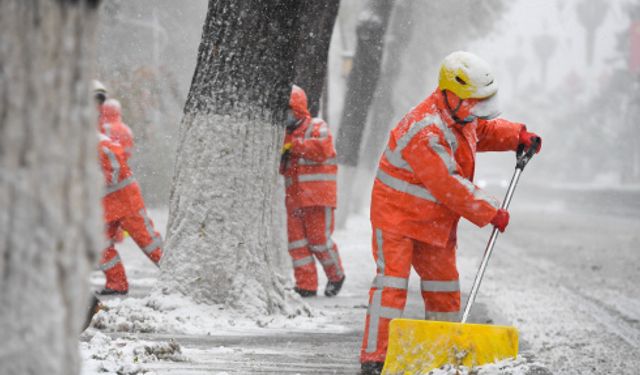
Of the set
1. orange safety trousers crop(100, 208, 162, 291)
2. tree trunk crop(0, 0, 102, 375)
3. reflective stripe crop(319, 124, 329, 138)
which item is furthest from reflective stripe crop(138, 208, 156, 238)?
tree trunk crop(0, 0, 102, 375)

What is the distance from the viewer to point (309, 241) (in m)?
7.90

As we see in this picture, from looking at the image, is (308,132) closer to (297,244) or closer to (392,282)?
(297,244)

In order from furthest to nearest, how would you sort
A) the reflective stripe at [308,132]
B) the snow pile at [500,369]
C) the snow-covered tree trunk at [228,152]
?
the reflective stripe at [308,132]
the snow-covered tree trunk at [228,152]
the snow pile at [500,369]

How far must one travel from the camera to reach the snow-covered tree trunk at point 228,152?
5762mm

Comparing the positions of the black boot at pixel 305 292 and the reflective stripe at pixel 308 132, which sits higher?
the reflective stripe at pixel 308 132

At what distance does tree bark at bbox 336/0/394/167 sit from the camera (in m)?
14.8

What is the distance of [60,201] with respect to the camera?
6.65ft

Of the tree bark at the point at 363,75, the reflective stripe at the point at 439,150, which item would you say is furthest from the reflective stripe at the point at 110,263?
the tree bark at the point at 363,75

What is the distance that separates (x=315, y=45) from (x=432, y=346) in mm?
4393

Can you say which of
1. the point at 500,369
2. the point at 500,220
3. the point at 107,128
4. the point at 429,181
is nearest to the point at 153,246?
the point at 107,128

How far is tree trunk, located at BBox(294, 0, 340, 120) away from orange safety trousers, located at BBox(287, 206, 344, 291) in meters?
1.29

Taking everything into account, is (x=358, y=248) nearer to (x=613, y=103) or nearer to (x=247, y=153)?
(x=247, y=153)

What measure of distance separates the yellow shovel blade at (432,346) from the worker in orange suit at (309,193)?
3316mm

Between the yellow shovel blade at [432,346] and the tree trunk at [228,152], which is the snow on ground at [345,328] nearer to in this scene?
the yellow shovel blade at [432,346]
